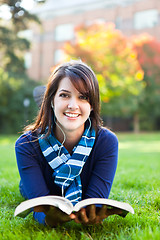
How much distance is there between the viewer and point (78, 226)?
1.78 meters

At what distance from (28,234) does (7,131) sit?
19.1 m

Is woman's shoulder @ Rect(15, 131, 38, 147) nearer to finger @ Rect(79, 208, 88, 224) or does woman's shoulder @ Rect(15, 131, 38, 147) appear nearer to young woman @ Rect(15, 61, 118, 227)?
young woman @ Rect(15, 61, 118, 227)

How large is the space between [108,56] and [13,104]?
773cm

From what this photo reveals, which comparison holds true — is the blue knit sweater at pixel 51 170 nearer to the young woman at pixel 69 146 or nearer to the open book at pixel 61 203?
the young woman at pixel 69 146

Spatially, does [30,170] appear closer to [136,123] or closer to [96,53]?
[96,53]

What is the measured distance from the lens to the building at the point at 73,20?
24016mm

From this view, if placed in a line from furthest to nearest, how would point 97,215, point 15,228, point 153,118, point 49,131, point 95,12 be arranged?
point 95,12 → point 153,118 → point 49,131 → point 15,228 → point 97,215

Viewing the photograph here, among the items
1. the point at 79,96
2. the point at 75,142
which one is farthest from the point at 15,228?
the point at 79,96

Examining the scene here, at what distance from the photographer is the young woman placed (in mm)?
1830

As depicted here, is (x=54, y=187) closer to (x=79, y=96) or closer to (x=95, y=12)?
(x=79, y=96)

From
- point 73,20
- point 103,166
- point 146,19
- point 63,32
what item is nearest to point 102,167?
point 103,166

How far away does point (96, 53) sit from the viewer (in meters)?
16.1

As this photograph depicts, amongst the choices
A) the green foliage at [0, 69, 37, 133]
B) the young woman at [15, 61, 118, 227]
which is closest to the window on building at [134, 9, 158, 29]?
the green foliage at [0, 69, 37, 133]

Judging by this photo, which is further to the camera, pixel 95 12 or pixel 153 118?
pixel 95 12
